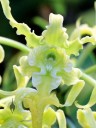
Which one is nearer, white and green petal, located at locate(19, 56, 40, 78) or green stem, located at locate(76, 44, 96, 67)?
white and green petal, located at locate(19, 56, 40, 78)

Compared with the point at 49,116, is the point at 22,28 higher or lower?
higher

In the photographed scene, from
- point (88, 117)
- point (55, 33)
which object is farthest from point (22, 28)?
point (88, 117)

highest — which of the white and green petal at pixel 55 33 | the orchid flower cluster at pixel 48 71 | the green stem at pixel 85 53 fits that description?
the green stem at pixel 85 53

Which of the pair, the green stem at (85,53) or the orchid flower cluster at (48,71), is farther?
the green stem at (85,53)

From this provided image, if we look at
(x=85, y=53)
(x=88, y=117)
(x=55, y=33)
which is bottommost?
(x=88, y=117)

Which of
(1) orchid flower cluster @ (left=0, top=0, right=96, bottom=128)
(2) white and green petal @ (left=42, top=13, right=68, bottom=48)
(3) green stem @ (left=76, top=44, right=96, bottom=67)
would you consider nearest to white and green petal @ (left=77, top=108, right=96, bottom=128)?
(1) orchid flower cluster @ (left=0, top=0, right=96, bottom=128)

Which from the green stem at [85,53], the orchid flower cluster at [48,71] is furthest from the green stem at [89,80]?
the green stem at [85,53]

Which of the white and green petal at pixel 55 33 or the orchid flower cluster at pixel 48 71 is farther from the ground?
the white and green petal at pixel 55 33

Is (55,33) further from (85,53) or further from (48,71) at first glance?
(85,53)

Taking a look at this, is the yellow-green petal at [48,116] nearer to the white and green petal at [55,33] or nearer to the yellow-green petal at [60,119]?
the yellow-green petal at [60,119]

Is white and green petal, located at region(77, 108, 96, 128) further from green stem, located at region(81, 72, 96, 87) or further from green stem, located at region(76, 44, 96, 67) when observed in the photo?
green stem, located at region(76, 44, 96, 67)

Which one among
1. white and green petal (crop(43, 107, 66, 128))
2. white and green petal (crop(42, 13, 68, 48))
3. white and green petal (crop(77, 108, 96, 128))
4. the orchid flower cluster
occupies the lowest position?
white and green petal (crop(77, 108, 96, 128))

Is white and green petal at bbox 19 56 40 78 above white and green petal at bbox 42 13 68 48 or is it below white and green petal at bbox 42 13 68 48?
below
